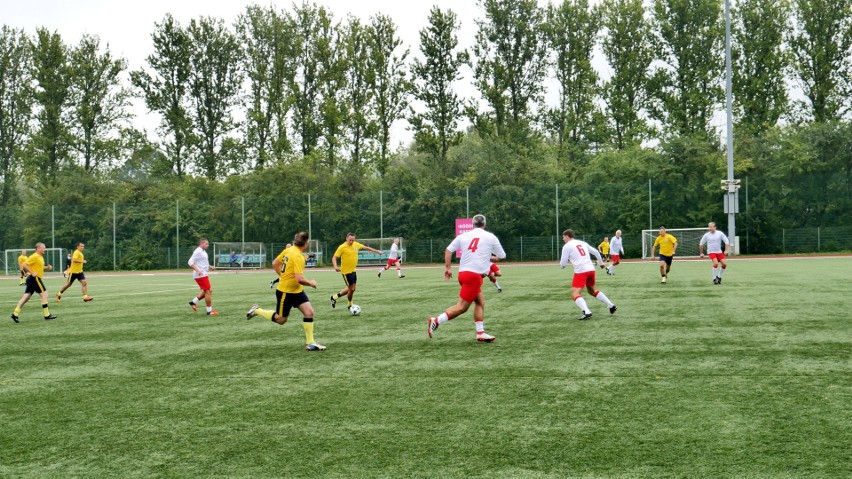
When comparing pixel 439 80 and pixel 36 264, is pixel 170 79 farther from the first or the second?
pixel 36 264

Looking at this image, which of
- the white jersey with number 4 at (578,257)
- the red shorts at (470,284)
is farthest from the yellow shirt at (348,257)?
the red shorts at (470,284)

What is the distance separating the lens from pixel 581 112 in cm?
6047

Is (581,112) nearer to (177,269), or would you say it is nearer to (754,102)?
(754,102)

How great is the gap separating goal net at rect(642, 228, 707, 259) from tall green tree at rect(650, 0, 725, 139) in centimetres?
A: 1183

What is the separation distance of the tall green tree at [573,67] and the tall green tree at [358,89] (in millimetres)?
14867

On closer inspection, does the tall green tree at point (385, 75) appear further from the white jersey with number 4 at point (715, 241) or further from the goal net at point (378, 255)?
the white jersey with number 4 at point (715, 241)

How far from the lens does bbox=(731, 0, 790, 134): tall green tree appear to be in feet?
179

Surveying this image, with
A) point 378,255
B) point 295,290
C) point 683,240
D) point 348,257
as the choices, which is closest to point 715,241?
point 348,257

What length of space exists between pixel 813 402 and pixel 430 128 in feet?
177

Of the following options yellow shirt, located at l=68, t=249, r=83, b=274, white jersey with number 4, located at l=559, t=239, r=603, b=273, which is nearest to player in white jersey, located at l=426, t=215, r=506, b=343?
white jersey with number 4, located at l=559, t=239, r=603, b=273

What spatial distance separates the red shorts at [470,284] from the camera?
1046 centimetres

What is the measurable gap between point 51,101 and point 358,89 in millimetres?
26353

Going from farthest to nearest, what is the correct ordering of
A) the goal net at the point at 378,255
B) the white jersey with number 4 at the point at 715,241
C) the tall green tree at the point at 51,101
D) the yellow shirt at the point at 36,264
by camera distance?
1. the tall green tree at the point at 51,101
2. the goal net at the point at 378,255
3. the white jersey with number 4 at the point at 715,241
4. the yellow shirt at the point at 36,264

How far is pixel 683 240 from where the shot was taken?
4775 cm
